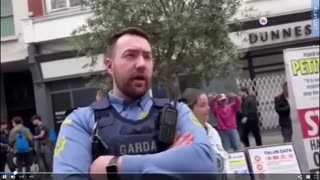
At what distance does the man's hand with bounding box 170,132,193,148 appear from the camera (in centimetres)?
218

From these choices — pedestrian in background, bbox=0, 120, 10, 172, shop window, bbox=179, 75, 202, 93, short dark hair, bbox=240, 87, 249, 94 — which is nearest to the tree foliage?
shop window, bbox=179, 75, 202, 93

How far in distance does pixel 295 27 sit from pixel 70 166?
987 centimetres

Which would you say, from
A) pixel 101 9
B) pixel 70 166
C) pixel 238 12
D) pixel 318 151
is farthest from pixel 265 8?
pixel 70 166

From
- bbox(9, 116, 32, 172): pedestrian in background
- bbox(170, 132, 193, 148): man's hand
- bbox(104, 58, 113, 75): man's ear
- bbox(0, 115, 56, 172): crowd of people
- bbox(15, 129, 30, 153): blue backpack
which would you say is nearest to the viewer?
bbox(170, 132, 193, 148): man's hand

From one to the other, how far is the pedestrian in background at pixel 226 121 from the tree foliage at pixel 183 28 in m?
1.20

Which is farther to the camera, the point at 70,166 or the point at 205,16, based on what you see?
the point at 205,16

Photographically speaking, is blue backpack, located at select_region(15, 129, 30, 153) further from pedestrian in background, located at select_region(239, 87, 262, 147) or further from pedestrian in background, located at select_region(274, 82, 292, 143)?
pedestrian in background, located at select_region(274, 82, 292, 143)

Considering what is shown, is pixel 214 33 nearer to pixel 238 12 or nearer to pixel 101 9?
pixel 238 12

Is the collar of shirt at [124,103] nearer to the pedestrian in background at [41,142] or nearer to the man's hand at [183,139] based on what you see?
the man's hand at [183,139]

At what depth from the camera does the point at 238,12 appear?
8742 mm

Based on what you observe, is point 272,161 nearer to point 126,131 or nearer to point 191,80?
point 126,131

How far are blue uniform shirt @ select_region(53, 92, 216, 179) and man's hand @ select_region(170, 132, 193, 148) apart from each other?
0.6 inches

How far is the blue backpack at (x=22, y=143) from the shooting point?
33.1ft

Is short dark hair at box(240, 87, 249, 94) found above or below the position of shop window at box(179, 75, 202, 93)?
below
